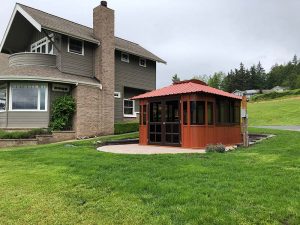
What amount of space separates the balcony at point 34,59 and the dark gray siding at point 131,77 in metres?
5.30

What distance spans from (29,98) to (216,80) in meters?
94.6

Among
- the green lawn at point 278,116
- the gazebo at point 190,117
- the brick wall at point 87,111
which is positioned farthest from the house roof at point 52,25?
the green lawn at point 278,116

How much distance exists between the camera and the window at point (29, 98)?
19891 millimetres

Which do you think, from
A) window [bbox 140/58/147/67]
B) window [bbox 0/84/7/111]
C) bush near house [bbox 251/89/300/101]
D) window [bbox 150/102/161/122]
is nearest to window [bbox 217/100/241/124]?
window [bbox 150/102/161/122]

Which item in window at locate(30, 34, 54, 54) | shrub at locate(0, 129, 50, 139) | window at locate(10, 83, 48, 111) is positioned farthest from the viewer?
window at locate(30, 34, 54, 54)

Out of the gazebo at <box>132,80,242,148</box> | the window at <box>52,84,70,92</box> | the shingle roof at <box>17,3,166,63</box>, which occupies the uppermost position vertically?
the shingle roof at <box>17,3,166,63</box>

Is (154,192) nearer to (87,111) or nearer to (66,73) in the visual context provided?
(87,111)

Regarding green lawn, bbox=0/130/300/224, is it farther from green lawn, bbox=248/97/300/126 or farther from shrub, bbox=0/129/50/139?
green lawn, bbox=248/97/300/126

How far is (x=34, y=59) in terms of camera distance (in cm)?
2156

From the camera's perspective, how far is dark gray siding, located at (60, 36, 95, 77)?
21672 mm

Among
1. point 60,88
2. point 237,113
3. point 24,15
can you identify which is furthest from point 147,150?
point 24,15

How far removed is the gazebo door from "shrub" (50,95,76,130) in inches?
231

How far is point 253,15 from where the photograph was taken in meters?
20.4

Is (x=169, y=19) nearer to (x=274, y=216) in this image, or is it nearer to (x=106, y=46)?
(x=106, y=46)
